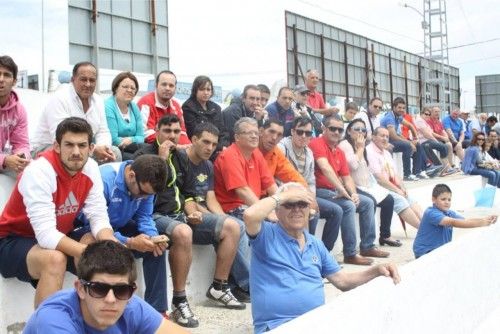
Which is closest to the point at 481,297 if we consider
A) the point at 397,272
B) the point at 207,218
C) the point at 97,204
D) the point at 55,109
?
the point at 397,272

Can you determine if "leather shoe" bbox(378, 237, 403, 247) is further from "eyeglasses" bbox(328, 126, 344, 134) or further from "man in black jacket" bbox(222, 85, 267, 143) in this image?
Result: "man in black jacket" bbox(222, 85, 267, 143)

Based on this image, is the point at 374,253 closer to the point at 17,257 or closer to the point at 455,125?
the point at 17,257

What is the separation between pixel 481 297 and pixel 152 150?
124 inches

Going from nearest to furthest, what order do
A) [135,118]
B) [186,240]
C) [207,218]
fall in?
[186,240] < [207,218] < [135,118]

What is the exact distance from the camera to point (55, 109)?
16.0 ft

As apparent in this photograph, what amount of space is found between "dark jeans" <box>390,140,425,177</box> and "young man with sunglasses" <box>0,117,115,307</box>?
8736 mm

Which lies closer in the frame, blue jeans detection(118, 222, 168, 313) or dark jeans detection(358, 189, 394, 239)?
blue jeans detection(118, 222, 168, 313)

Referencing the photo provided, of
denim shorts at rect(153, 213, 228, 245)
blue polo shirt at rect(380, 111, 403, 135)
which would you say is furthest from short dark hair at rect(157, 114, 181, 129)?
blue polo shirt at rect(380, 111, 403, 135)

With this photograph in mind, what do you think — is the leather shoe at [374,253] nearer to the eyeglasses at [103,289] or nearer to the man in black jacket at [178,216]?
the man in black jacket at [178,216]

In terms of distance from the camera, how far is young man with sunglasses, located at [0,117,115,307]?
3463 millimetres

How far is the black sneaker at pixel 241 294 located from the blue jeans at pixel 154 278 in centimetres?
98

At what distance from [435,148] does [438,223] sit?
290 inches

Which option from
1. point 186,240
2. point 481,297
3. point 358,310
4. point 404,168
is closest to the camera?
point 358,310

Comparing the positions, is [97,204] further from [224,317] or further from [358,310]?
[358,310]
